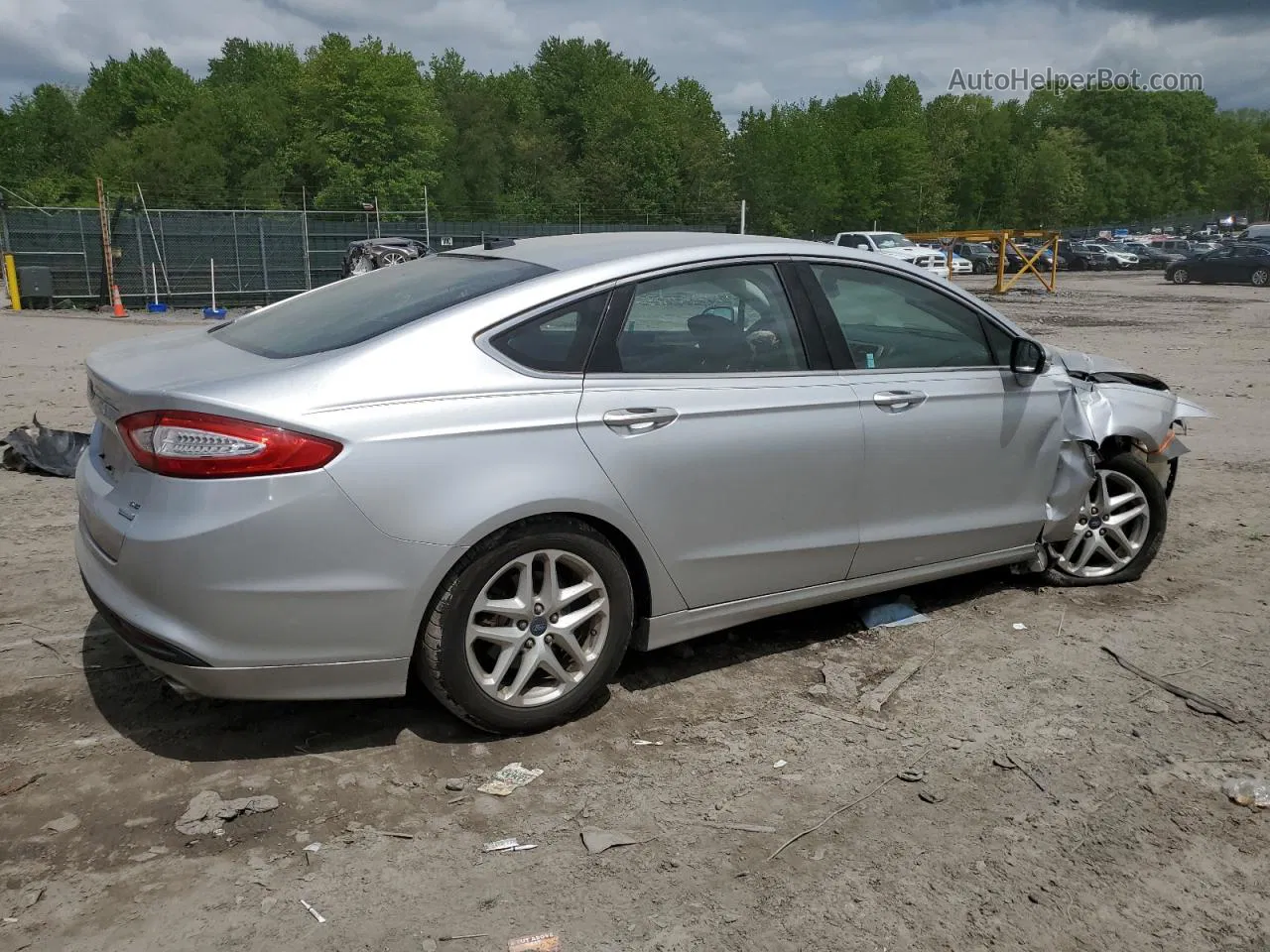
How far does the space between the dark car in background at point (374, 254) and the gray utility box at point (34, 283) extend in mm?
6830

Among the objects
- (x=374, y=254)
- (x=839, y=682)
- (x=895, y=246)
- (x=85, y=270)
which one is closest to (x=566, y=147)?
(x=895, y=246)

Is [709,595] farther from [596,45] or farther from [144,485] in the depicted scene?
[596,45]

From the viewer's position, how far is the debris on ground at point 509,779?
3379 millimetres

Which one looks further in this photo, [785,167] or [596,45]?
[596,45]

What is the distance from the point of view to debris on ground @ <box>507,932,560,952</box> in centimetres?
265

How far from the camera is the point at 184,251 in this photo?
88.7 ft

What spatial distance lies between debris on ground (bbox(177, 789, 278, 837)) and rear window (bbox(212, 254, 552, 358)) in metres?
1.37

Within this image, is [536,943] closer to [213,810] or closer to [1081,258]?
[213,810]

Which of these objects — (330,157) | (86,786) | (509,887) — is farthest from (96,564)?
(330,157)

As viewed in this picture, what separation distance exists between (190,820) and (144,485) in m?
0.97

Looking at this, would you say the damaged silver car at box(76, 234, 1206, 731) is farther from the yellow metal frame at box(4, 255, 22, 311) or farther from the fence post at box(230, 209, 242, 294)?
the fence post at box(230, 209, 242, 294)

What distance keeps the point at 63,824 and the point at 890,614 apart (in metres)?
3.31

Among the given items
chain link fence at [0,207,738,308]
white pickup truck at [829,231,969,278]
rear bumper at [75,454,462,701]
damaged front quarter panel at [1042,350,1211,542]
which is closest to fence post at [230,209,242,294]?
chain link fence at [0,207,738,308]

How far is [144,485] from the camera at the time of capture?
3.22m
